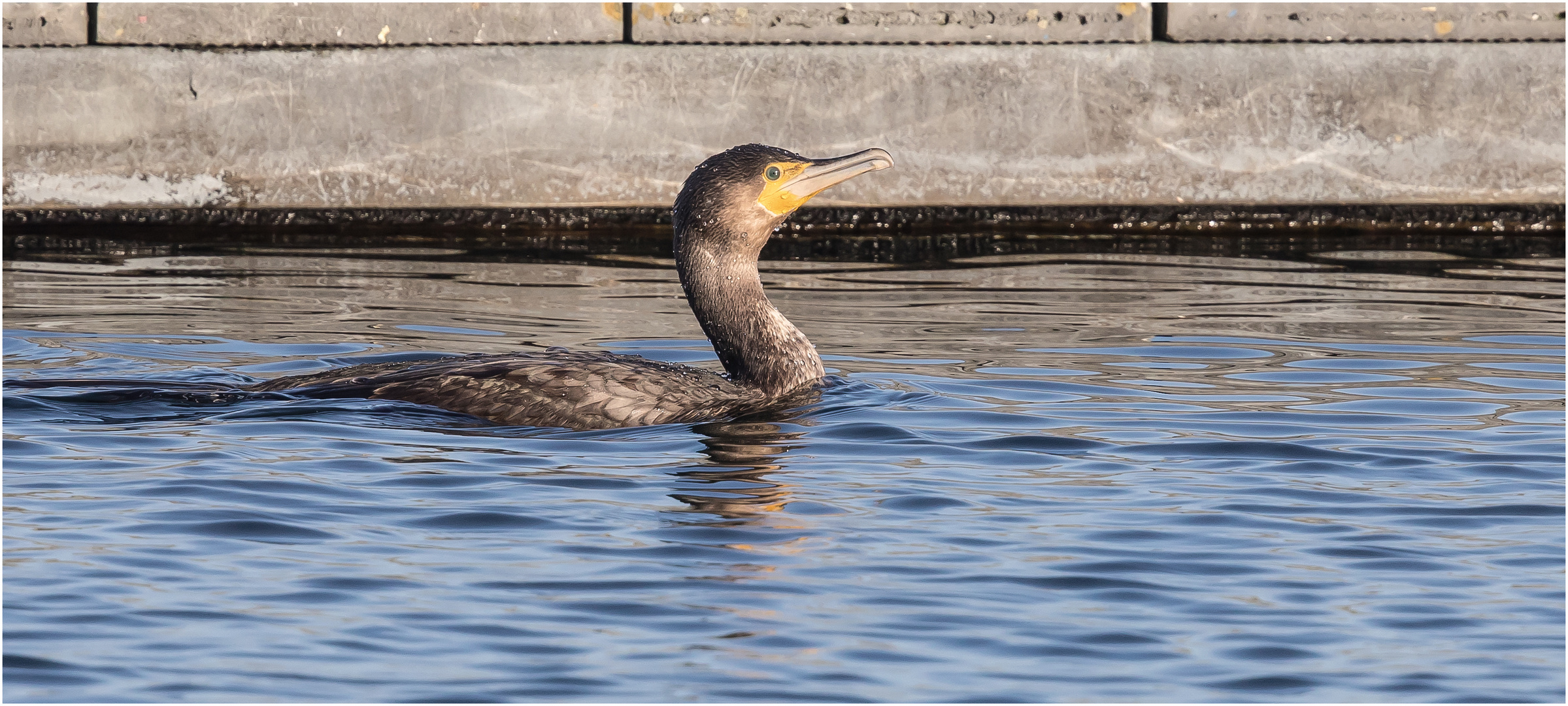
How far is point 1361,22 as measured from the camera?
1375 cm

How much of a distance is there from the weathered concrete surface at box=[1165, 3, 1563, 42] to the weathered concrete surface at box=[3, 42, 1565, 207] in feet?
0.37

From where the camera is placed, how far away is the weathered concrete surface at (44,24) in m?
13.2

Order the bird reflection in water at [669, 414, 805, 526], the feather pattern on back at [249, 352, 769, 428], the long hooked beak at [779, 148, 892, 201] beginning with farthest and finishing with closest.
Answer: the long hooked beak at [779, 148, 892, 201] < the feather pattern on back at [249, 352, 769, 428] < the bird reflection in water at [669, 414, 805, 526]

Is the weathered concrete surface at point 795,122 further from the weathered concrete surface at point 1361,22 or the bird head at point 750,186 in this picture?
the bird head at point 750,186

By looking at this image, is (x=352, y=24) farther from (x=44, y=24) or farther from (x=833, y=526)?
(x=833, y=526)

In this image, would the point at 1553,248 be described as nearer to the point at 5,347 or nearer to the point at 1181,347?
the point at 1181,347

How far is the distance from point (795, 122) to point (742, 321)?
19.0ft

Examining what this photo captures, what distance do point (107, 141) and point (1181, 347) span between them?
7.63m

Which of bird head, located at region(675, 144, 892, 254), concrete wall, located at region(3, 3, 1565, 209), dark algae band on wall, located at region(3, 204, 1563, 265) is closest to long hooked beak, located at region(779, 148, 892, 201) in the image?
bird head, located at region(675, 144, 892, 254)

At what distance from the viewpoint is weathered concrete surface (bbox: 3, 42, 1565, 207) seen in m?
13.5

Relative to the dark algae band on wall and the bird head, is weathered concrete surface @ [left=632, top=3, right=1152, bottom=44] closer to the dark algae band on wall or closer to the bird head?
the dark algae band on wall

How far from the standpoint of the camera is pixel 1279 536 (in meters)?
5.71

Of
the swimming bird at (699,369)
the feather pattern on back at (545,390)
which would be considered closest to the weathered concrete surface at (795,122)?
the swimming bird at (699,369)

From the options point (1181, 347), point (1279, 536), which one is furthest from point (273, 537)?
point (1181, 347)
